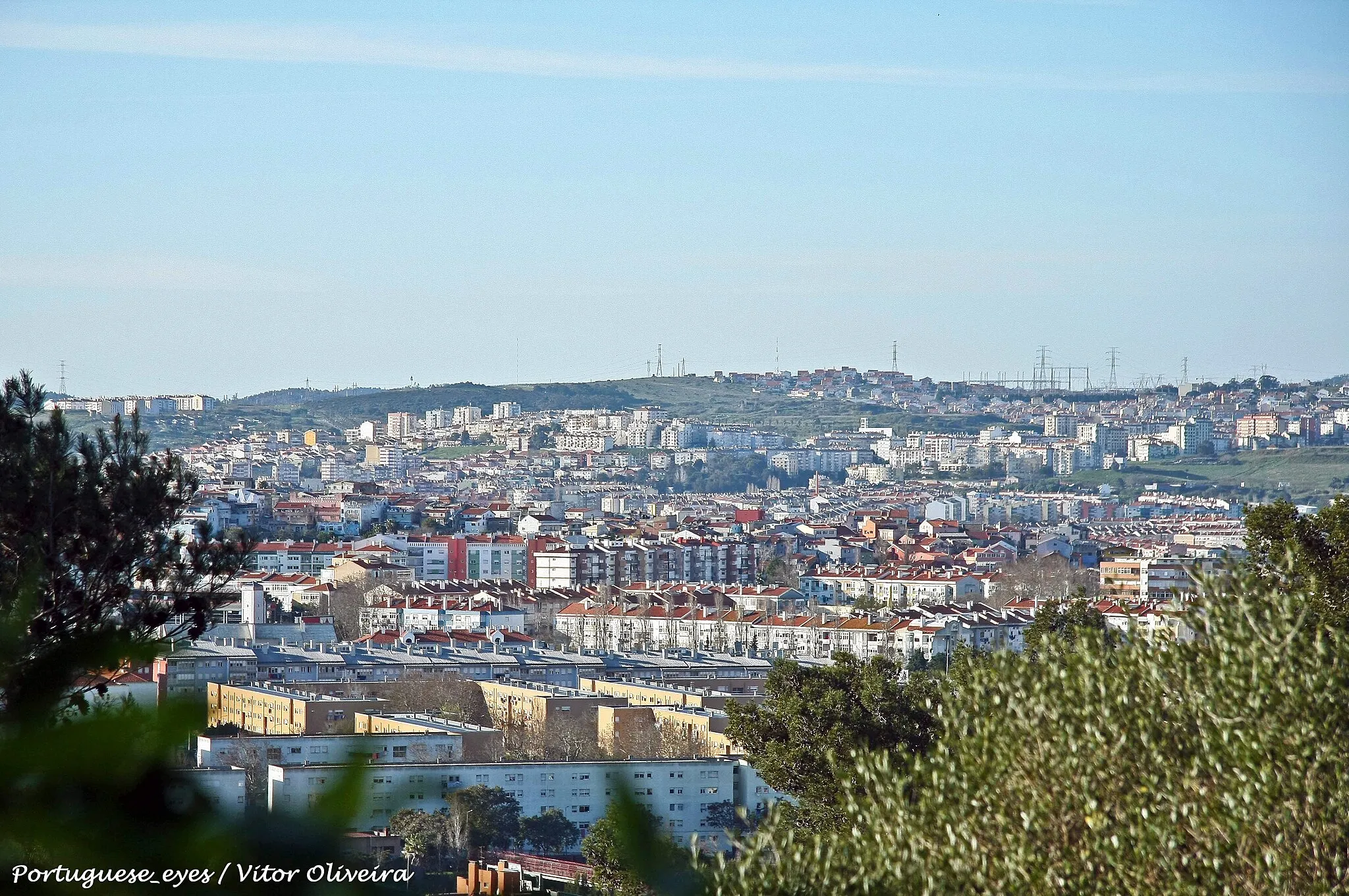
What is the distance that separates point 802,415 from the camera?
88125mm

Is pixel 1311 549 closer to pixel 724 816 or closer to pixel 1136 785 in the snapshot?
pixel 1136 785

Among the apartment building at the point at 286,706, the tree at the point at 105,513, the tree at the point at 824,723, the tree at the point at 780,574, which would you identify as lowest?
the tree at the point at 780,574

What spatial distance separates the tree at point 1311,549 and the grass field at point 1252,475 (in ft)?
166

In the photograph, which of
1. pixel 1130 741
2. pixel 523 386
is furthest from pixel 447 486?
pixel 1130 741

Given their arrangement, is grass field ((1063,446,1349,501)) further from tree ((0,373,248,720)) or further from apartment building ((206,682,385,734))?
tree ((0,373,248,720))

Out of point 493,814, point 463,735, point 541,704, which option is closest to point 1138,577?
point 541,704

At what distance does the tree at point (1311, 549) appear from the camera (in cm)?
589

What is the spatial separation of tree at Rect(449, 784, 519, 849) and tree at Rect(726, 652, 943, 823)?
4425 mm

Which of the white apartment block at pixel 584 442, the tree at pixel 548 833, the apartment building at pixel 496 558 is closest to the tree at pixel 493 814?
the tree at pixel 548 833

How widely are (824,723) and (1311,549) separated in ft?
6.52

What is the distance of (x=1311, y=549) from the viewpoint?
20.9 feet

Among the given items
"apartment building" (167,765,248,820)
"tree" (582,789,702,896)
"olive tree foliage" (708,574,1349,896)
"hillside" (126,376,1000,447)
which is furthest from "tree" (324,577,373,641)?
"hillside" (126,376,1000,447)

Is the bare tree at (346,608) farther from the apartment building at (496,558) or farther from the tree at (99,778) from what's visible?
the tree at (99,778)

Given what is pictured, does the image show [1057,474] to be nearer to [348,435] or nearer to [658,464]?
[658,464]
